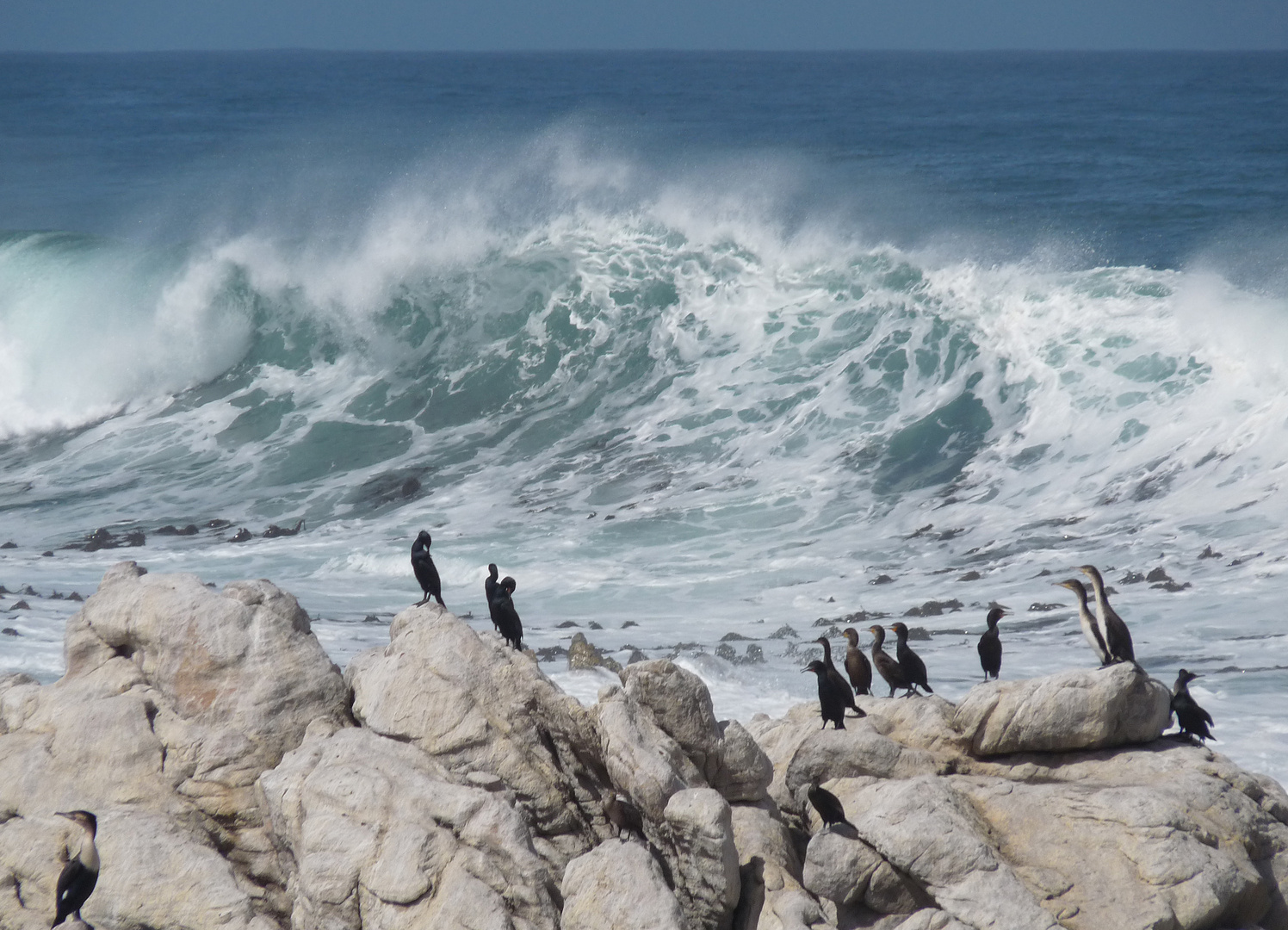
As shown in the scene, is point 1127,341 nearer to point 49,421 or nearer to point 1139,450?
point 1139,450

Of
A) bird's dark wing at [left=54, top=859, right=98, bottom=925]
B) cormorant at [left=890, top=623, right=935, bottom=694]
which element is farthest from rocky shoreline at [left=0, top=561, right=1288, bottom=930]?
cormorant at [left=890, top=623, right=935, bottom=694]

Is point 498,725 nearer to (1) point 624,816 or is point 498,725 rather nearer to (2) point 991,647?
(1) point 624,816

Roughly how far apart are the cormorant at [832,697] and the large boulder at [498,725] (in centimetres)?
158

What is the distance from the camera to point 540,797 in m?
7.65

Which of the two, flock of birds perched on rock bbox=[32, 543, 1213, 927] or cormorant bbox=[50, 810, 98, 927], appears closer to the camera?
cormorant bbox=[50, 810, 98, 927]

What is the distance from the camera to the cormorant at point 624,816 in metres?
7.33

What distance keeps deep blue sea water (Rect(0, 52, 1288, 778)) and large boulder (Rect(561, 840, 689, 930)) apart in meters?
4.80

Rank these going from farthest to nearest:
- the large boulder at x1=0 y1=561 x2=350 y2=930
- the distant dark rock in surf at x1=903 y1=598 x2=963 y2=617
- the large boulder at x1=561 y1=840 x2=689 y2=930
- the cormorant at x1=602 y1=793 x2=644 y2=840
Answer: the distant dark rock in surf at x1=903 y1=598 x2=963 y2=617 → the cormorant at x1=602 y1=793 x2=644 y2=840 → the large boulder at x1=0 y1=561 x2=350 y2=930 → the large boulder at x1=561 y1=840 x2=689 y2=930

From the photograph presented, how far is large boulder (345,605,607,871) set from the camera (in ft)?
25.1

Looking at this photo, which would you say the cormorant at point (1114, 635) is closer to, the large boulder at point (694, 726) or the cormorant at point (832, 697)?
the cormorant at point (832, 697)

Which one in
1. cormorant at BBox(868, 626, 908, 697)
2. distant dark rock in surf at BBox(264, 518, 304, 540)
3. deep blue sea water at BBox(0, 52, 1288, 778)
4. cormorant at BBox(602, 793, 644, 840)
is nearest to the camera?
cormorant at BBox(602, 793, 644, 840)

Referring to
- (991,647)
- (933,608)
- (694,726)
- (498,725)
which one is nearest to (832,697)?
(694,726)

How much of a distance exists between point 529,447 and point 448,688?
14.5 metres

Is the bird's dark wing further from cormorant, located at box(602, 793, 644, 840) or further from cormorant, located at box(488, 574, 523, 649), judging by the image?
cormorant, located at box(488, 574, 523, 649)
